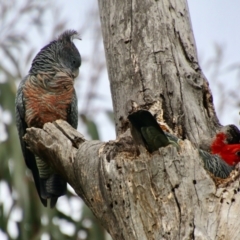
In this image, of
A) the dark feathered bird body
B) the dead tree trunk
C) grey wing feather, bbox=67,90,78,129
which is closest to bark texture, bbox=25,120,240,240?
the dead tree trunk

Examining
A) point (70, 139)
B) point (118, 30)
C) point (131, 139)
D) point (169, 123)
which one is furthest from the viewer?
point (118, 30)

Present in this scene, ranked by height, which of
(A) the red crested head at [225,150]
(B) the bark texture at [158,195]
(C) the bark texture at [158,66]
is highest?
Result: (C) the bark texture at [158,66]

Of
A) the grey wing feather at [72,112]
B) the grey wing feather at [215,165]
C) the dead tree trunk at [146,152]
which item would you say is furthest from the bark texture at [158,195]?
the grey wing feather at [72,112]

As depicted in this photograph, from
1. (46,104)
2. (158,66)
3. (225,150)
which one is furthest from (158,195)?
(46,104)

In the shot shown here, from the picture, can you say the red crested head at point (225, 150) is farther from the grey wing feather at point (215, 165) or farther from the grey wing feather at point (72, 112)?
→ the grey wing feather at point (72, 112)

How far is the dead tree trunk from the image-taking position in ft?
10.6

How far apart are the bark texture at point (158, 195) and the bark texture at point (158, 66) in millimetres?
737

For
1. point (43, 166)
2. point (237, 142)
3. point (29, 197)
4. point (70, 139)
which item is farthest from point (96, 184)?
point (29, 197)

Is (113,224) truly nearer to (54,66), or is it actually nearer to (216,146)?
(216,146)

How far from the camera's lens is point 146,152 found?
3.39m

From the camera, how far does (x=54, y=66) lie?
18.8ft

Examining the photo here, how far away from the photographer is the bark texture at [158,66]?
4234 millimetres

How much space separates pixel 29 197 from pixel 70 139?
417 centimetres

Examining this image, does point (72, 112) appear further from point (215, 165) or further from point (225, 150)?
point (215, 165)
